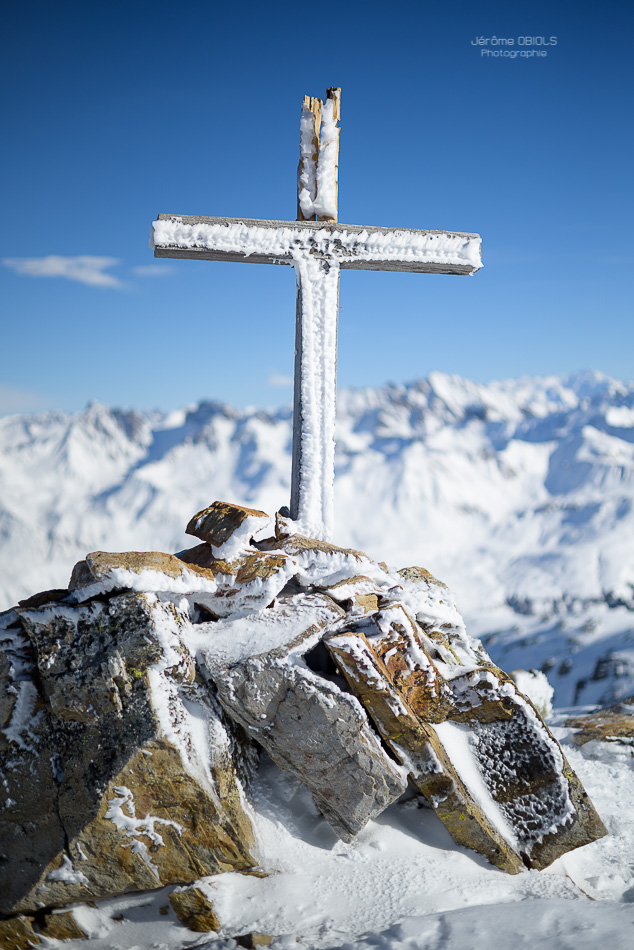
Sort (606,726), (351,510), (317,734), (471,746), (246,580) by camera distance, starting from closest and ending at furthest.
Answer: (317,734) → (471,746) → (246,580) → (606,726) → (351,510)

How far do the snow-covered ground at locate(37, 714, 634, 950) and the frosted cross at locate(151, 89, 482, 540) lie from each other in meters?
2.51

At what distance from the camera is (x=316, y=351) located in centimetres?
596

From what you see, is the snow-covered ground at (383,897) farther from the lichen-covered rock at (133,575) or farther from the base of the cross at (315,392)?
the base of the cross at (315,392)

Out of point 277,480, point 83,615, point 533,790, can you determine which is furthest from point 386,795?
point 277,480

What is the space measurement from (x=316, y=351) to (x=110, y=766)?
3885 millimetres

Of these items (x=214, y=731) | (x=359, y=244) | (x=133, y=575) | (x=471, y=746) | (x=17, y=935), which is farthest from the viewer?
(x=359, y=244)

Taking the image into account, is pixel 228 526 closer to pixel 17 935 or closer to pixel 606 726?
pixel 17 935

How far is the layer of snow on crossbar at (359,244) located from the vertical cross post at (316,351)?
5.8 inches

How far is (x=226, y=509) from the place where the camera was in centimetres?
538

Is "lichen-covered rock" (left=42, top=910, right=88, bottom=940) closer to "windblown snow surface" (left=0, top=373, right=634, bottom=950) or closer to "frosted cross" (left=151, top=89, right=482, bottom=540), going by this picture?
"windblown snow surface" (left=0, top=373, right=634, bottom=950)

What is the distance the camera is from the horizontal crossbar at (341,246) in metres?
5.71

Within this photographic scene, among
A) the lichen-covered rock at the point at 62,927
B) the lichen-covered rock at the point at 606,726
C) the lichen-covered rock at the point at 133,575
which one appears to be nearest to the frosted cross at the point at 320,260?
the lichen-covered rock at the point at 133,575

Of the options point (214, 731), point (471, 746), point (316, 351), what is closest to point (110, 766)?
point (214, 731)

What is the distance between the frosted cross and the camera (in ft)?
19.2
